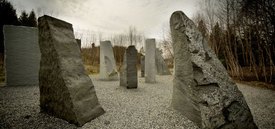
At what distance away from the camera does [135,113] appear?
4.19 metres

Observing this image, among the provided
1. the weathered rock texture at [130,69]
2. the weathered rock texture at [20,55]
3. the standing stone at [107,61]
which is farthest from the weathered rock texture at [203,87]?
the standing stone at [107,61]

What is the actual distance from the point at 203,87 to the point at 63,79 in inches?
106

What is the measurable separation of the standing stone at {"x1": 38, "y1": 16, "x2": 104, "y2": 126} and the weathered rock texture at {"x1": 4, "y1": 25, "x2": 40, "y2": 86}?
4.74 metres

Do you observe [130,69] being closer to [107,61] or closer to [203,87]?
[107,61]

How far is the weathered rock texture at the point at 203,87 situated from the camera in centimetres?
297

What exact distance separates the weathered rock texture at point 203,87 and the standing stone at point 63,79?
207cm

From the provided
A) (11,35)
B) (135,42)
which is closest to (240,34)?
(11,35)

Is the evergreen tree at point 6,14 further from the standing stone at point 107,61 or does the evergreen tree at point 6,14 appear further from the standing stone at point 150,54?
the standing stone at point 150,54

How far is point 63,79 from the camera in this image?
3406 millimetres

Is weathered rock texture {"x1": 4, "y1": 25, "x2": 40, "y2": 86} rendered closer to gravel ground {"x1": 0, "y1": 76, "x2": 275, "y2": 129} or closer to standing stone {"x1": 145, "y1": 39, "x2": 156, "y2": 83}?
gravel ground {"x1": 0, "y1": 76, "x2": 275, "y2": 129}

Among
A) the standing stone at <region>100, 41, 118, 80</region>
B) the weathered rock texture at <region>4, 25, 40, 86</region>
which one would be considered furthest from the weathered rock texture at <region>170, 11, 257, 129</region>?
the standing stone at <region>100, 41, 118, 80</region>

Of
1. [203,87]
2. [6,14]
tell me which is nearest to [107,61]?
[203,87]

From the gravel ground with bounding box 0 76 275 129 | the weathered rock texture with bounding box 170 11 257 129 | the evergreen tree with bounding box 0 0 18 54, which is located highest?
the evergreen tree with bounding box 0 0 18 54

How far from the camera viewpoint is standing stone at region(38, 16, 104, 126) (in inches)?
134
